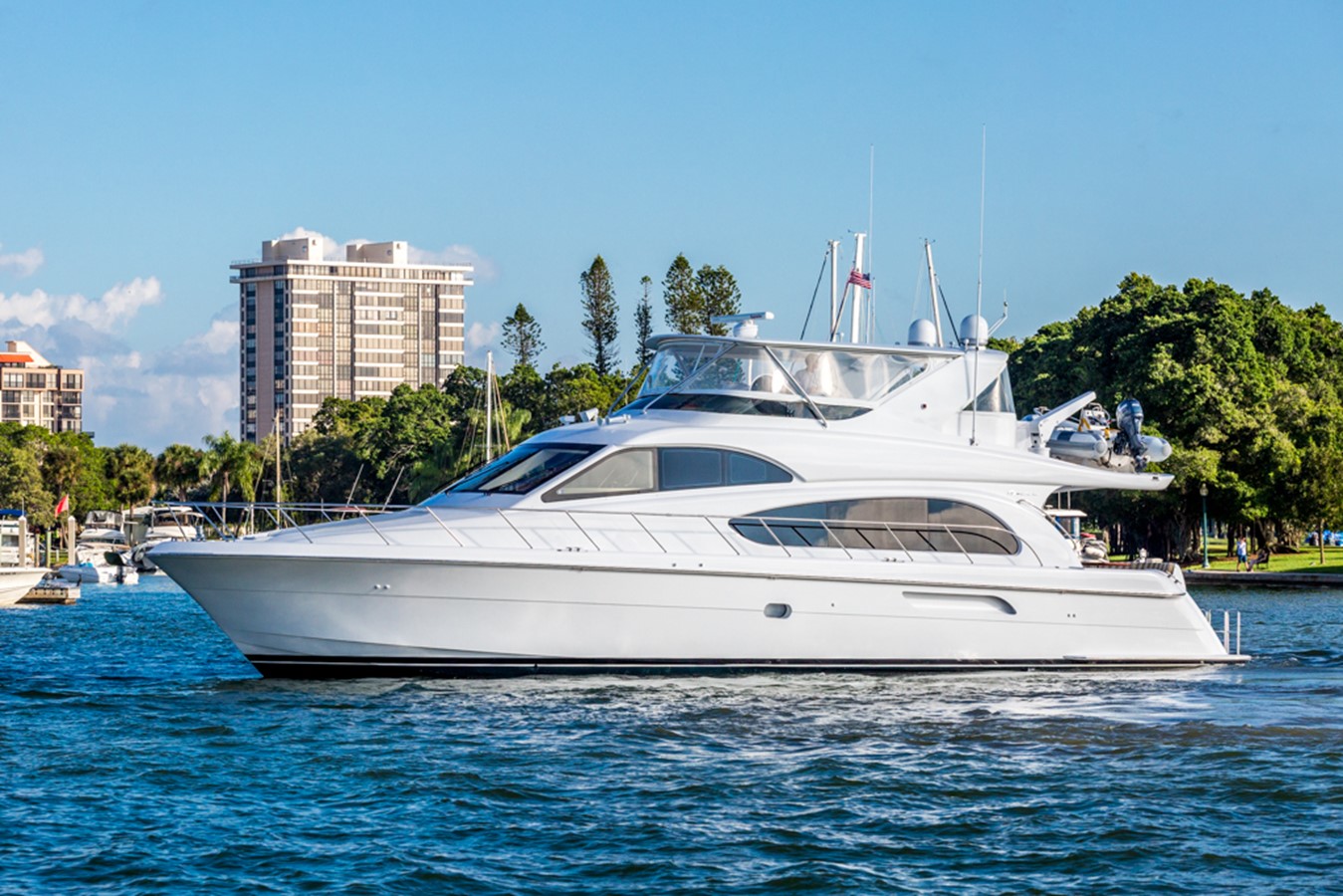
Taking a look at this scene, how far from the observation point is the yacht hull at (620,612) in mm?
17812

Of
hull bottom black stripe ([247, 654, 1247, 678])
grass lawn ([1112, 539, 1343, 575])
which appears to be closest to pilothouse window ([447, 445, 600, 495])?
hull bottom black stripe ([247, 654, 1247, 678])

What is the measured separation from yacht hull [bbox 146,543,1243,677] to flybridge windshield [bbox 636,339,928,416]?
2.65 metres

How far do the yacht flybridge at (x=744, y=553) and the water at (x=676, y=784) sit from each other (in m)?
0.46

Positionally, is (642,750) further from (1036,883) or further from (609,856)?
(1036,883)

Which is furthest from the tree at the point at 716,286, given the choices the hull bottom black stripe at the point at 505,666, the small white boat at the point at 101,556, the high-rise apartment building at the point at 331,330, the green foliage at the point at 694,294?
the high-rise apartment building at the point at 331,330

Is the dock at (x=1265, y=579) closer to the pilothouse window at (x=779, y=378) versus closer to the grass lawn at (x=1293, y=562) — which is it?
the grass lawn at (x=1293, y=562)

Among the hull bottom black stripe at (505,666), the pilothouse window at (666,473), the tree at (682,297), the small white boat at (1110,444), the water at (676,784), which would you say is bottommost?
the water at (676,784)

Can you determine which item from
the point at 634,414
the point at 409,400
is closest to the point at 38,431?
the point at 409,400

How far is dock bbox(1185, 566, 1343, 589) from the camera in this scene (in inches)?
1794

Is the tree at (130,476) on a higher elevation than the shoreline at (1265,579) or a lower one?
higher

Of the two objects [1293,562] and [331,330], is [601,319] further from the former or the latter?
[331,330]

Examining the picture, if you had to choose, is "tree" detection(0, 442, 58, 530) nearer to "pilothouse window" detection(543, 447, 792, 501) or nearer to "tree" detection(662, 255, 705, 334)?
"tree" detection(662, 255, 705, 334)

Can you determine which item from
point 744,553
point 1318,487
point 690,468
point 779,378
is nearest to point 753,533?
point 744,553

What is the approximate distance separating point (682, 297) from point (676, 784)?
5714 centimetres
